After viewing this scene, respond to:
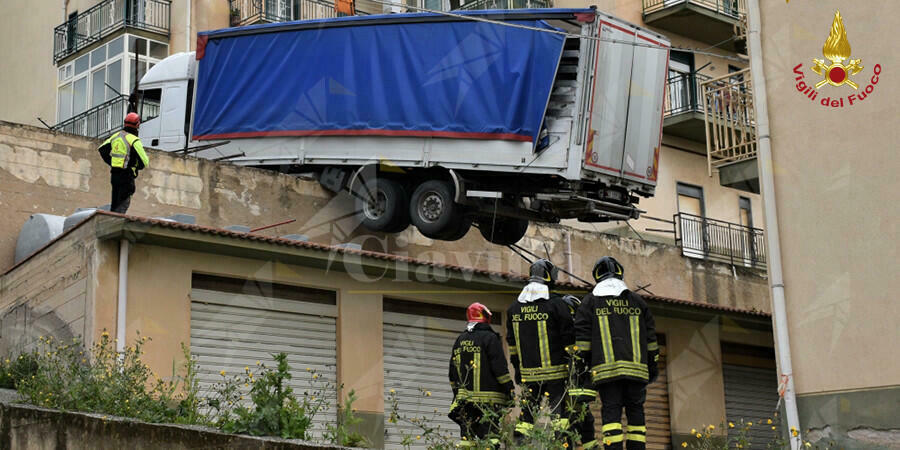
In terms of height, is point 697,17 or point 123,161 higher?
point 697,17

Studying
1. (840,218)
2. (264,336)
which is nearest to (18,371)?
→ (264,336)

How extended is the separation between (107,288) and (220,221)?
6.16 metres

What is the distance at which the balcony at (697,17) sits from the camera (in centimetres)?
3109

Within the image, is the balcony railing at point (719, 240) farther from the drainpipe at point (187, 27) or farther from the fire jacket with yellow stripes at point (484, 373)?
the fire jacket with yellow stripes at point (484, 373)

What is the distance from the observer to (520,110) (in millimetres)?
19859

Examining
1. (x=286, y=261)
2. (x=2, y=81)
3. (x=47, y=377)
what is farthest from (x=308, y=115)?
(x=2, y=81)

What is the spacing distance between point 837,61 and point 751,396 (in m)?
8.22

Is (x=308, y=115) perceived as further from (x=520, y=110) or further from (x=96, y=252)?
A: (x=96, y=252)

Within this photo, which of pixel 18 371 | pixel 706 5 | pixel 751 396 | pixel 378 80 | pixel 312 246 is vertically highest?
pixel 706 5

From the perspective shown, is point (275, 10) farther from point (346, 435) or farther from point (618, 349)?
point (346, 435)

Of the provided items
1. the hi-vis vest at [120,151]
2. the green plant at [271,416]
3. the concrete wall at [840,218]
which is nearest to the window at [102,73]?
the hi-vis vest at [120,151]

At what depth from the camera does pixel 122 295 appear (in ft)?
47.5

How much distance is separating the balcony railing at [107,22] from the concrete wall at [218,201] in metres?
14.0

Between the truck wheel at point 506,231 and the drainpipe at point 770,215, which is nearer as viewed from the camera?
the drainpipe at point 770,215
